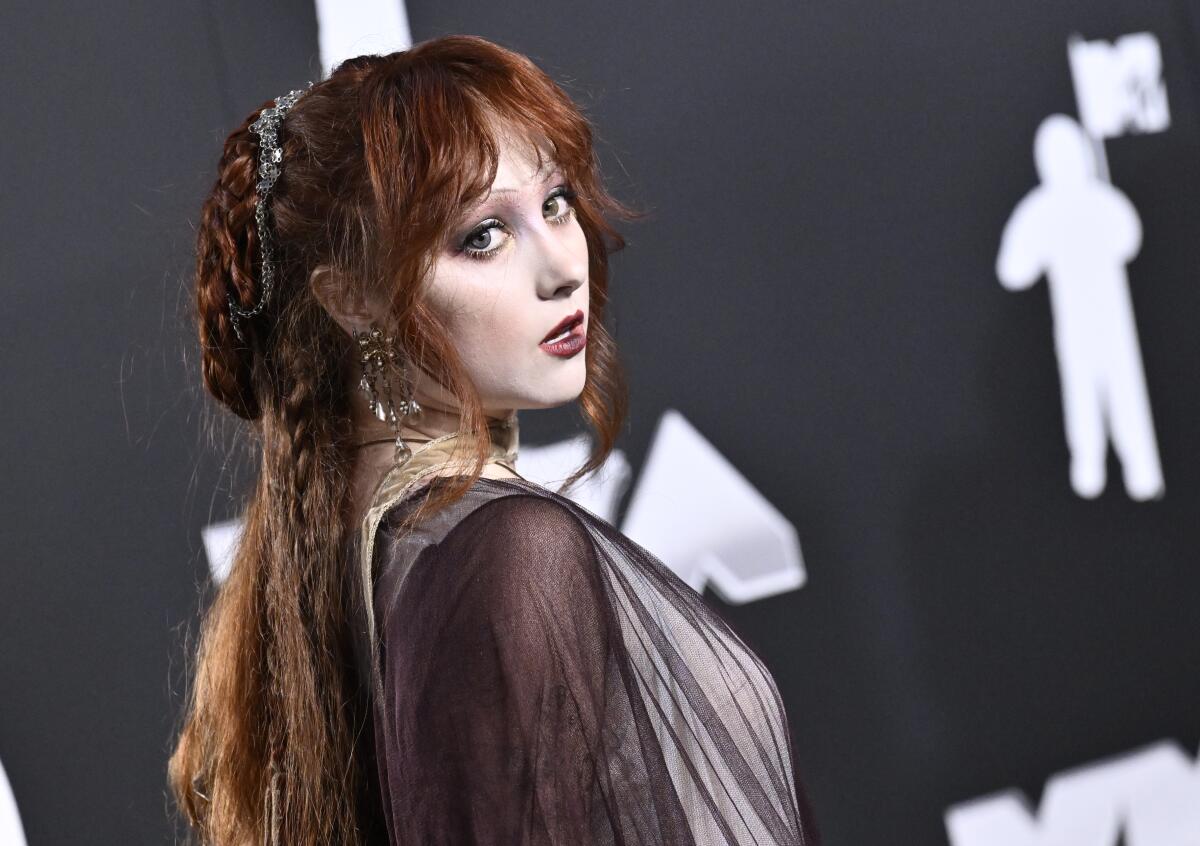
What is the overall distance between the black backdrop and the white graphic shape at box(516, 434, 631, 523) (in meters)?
0.03

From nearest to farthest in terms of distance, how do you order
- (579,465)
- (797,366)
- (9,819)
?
1. (9,819)
2. (579,465)
3. (797,366)

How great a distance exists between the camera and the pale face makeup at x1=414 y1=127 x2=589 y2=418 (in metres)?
0.98

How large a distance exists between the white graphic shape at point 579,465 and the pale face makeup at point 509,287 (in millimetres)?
858

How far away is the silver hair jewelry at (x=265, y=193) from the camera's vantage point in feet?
3.38

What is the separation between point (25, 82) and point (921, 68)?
4.57ft

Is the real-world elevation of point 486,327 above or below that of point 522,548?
above

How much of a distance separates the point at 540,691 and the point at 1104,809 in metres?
1.69

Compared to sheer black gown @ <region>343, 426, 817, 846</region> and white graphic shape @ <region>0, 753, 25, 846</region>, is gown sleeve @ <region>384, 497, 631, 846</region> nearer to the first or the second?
sheer black gown @ <region>343, 426, 817, 846</region>

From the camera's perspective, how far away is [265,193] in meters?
1.03

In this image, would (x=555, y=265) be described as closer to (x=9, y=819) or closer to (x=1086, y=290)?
(x=9, y=819)

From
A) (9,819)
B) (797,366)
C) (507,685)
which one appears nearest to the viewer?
(507,685)

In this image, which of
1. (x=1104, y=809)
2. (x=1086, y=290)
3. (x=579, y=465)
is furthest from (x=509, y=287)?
(x=1104, y=809)

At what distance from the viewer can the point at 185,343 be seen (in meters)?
1.69

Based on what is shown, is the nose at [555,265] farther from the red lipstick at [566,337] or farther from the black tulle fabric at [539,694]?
the black tulle fabric at [539,694]
